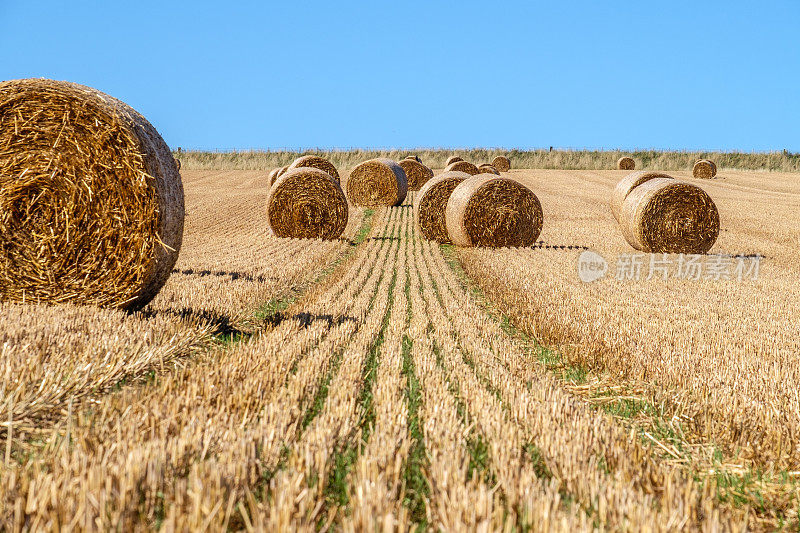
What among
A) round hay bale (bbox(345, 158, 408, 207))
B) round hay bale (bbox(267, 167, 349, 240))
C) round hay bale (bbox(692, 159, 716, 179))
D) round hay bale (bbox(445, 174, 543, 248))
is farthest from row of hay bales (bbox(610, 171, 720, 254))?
round hay bale (bbox(692, 159, 716, 179))

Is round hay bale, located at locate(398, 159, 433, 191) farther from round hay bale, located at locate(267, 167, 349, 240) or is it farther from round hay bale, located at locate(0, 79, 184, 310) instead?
round hay bale, located at locate(0, 79, 184, 310)

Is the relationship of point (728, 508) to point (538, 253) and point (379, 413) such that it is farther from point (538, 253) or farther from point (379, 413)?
point (538, 253)

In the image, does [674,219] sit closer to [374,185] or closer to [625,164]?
[374,185]

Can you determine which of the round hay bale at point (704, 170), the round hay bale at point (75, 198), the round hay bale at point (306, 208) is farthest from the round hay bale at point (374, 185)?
the round hay bale at point (704, 170)

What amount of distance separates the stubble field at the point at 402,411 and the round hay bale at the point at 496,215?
263 inches

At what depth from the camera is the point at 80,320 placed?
5.89m

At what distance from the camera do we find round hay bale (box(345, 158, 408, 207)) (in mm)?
28344

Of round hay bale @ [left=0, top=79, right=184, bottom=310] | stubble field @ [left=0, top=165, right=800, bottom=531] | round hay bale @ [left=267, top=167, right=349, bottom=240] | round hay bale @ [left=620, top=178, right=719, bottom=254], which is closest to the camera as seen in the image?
stubble field @ [left=0, top=165, right=800, bottom=531]

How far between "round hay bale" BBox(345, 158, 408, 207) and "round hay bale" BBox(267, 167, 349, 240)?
31.9 feet

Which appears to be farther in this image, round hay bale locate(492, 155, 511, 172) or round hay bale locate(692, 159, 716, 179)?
round hay bale locate(492, 155, 511, 172)

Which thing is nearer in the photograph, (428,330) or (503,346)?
(503,346)

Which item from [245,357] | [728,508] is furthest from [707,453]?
[245,357]

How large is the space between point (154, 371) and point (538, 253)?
11.5 metres

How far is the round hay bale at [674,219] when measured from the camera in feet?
50.5
